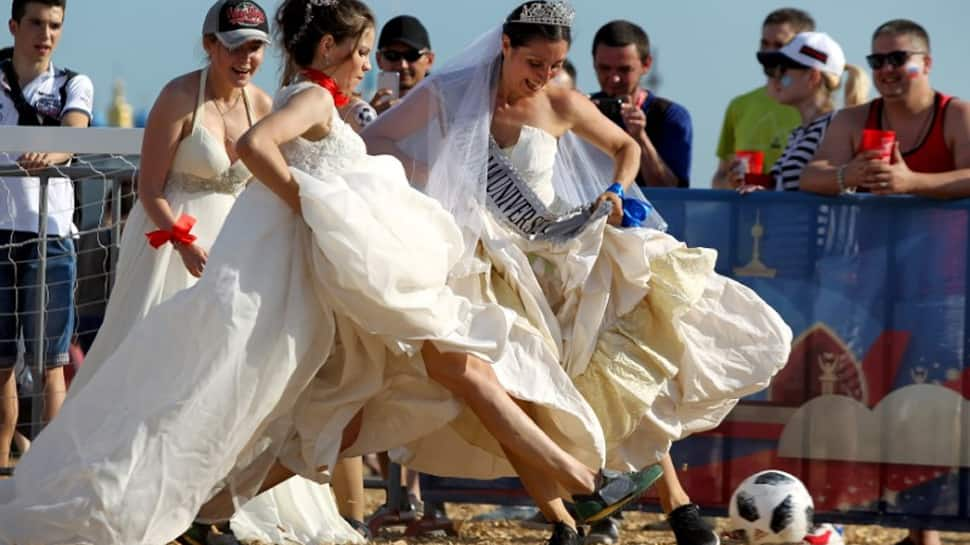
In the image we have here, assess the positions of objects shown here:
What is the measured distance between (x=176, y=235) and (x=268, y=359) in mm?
935

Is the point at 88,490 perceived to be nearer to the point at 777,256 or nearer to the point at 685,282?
the point at 685,282

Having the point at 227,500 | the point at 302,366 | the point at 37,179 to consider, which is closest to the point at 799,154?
the point at 302,366

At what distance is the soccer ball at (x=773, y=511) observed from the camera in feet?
22.1

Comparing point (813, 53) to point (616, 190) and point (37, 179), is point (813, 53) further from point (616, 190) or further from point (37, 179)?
point (37, 179)

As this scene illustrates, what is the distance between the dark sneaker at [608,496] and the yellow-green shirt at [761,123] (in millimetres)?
3059

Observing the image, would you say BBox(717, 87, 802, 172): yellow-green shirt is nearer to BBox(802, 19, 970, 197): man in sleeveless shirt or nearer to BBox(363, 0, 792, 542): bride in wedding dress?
BBox(802, 19, 970, 197): man in sleeveless shirt

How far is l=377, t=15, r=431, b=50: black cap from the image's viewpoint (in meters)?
8.93

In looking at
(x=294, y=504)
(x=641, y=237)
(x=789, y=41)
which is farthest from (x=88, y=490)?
(x=789, y=41)

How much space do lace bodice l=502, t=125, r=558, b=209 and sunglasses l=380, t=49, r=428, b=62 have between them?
2.33m

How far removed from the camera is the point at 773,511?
6.75m

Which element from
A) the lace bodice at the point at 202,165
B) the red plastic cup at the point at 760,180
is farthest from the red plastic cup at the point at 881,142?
the lace bodice at the point at 202,165

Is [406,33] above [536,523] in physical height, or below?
above

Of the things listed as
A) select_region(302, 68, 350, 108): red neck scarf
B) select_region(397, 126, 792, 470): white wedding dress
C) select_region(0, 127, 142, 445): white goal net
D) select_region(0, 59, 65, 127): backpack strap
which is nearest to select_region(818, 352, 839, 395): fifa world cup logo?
select_region(397, 126, 792, 470): white wedding dress

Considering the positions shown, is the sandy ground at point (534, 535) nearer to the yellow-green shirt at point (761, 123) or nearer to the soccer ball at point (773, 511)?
the soccer ball at point (773, 511)
